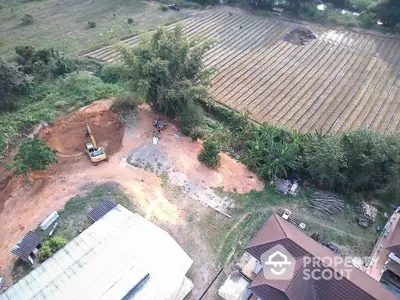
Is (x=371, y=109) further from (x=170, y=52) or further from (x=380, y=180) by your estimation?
(x=170, y=52)

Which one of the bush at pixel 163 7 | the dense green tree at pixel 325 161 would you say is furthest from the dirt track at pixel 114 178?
the bush at pixel 163 7

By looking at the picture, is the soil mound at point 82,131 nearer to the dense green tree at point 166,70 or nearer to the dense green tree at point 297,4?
the dense green tree at point 166,70

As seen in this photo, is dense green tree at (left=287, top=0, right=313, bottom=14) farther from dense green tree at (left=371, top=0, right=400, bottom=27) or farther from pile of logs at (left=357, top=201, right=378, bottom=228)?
pile of logs at (left=357, top=201, right=378, bottom=228)

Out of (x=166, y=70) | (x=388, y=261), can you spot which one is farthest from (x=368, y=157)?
(x=166, y=70)

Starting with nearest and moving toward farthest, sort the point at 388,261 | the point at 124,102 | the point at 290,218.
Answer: the point at 388,261, the point at 290,218, the point at 124,102

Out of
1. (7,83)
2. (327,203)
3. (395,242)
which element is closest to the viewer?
(395,242)

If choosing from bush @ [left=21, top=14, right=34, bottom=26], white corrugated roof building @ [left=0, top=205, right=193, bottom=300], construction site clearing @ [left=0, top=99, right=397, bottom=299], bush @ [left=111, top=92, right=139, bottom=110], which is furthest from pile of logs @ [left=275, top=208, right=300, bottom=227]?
bush @ [left=21, top=14, right=34, bottom=26]

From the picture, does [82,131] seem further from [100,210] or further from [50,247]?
[50,247]
